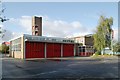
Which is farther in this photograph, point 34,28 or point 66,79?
point 34,28

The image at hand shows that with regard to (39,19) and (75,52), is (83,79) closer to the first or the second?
(75,52)

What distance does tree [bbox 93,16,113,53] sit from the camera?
178 feet

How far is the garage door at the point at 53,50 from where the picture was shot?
50.3 m

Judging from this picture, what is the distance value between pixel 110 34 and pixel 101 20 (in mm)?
4332

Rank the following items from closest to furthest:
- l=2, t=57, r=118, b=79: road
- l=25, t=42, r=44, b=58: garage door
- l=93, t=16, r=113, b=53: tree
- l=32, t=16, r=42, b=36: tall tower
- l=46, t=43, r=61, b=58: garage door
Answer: l=2, t=57, r=118, b=79: road
l=25, t=42, r=44, b=58: garage door
l=46, t=43, r=61, b=58: garage door
l=93, t=16, r=113, b=53: tree
l=32, t=16, r=42, b=36: tall tower

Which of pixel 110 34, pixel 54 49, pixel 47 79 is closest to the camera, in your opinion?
pixel 47 79

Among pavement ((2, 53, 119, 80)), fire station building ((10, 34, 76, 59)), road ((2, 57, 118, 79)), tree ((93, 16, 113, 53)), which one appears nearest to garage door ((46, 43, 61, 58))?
fire station building ((10, 34, 76, 59))

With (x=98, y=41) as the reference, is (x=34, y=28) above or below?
above

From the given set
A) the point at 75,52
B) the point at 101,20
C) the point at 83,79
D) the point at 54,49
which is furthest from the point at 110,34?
the point at 83,79

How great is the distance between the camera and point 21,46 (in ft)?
152

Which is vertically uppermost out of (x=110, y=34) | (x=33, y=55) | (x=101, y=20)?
(x=101, y=20)

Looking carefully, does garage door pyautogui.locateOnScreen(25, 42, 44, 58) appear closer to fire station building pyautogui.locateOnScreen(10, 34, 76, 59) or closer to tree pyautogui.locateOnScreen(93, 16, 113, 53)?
fire station building pyautogui.locateOnScreen(10, 34, 76, 59)

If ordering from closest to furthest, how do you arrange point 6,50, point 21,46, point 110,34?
point 21,46
point 110,34
point 6,50

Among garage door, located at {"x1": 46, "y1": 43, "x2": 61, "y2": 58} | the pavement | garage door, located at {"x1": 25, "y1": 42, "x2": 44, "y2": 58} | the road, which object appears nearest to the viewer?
the pavement
